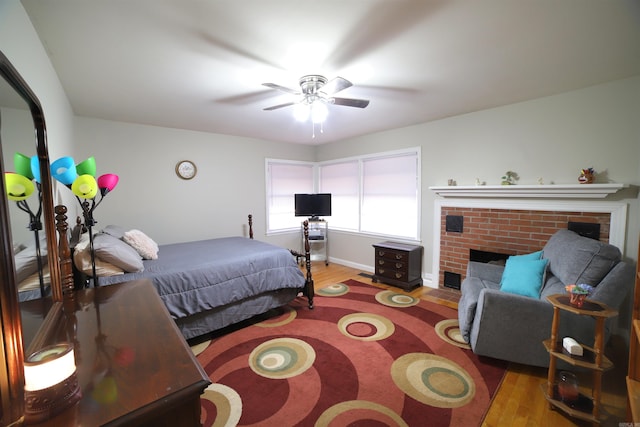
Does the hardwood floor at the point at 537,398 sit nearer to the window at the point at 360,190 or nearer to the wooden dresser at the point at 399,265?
the wooden dresser at the point at 399,265

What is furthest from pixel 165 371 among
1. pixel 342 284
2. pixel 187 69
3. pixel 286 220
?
pixel 286 220

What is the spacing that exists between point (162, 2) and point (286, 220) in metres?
4.21

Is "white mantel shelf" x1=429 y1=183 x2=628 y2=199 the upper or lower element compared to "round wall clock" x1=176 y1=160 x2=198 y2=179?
lower

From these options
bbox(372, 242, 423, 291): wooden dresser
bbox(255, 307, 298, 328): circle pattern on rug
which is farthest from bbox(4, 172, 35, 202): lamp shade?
bbox(372, 242, 423, 291): wooden dresser

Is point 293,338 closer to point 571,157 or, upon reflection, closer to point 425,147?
point 425,147

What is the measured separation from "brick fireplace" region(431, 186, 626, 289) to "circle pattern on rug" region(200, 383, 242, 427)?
3.09 meters

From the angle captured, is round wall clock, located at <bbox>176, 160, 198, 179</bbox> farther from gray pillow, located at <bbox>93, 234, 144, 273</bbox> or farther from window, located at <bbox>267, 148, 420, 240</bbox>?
gray pillow, located at <bbox>93, 234, 144, 273</bbox>

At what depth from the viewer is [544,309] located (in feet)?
6.60

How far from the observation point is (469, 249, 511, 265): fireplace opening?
3318 millimetres

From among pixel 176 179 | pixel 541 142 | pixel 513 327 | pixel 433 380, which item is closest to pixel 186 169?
pixel 176 179

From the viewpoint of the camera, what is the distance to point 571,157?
282 cm

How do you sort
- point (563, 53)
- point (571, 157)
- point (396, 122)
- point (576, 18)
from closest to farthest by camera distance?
point (576, 18) → point (563, 53) → point (571, 157) → point (396, 122)

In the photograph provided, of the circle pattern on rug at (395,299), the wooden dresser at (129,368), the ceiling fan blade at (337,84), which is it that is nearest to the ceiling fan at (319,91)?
the ceiling fan blade at (337,84)

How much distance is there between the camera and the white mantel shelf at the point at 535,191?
2545mm
